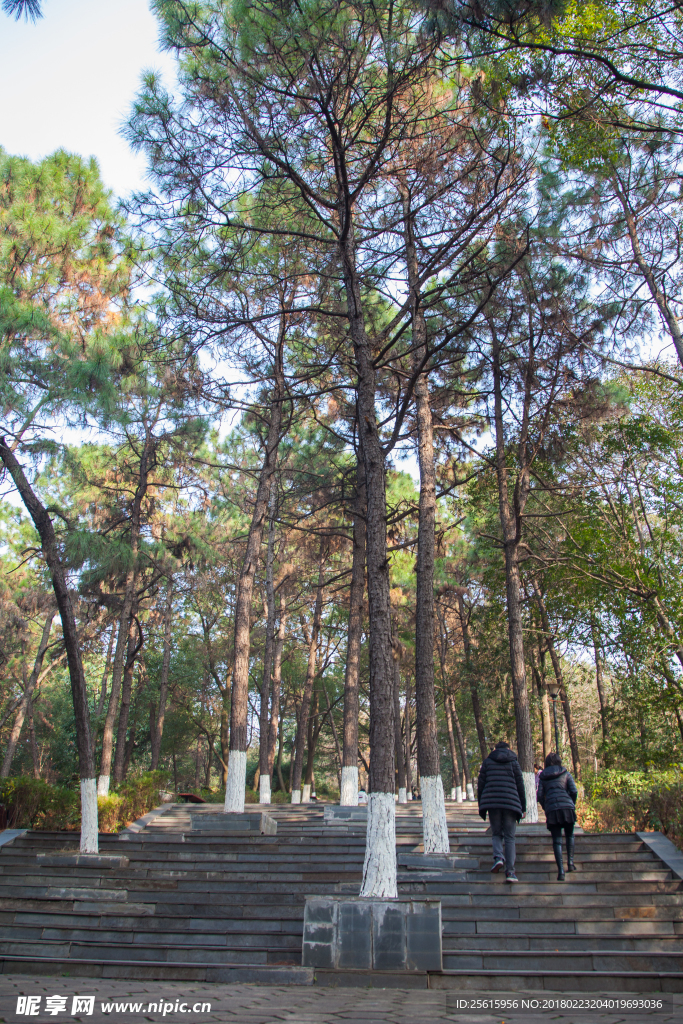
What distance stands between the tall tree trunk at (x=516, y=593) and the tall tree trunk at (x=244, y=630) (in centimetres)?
447

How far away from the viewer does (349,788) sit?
1424 cm

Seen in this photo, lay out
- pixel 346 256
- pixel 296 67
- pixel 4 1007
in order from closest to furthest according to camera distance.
Answer: pixel 4 1007 < pixel 296 67 < pixel 346 256

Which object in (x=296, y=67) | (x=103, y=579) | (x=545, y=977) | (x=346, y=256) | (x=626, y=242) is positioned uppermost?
(x=626, y=242)

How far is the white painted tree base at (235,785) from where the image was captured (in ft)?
41.2

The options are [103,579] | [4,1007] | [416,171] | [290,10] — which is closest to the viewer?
[4,1007]

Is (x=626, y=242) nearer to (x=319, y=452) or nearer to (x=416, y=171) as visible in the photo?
(x=416, y=171)

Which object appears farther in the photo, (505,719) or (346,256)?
(505,719)

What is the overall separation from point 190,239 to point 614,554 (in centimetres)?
1058

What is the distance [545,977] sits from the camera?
5145 mm

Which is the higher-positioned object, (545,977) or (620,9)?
(620,9)

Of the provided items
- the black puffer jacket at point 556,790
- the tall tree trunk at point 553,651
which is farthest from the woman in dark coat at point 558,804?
the tall tree trunk at point 553,651

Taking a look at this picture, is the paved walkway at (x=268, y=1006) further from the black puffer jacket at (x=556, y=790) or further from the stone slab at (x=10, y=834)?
the stone slab at (x=10, y=834)

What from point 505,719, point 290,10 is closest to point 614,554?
point 505,719

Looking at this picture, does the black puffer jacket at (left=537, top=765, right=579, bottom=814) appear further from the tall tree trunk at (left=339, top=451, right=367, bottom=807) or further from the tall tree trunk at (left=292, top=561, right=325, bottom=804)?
the tall tree trunk at (left=292, top=561, right=325, bottom=804)
